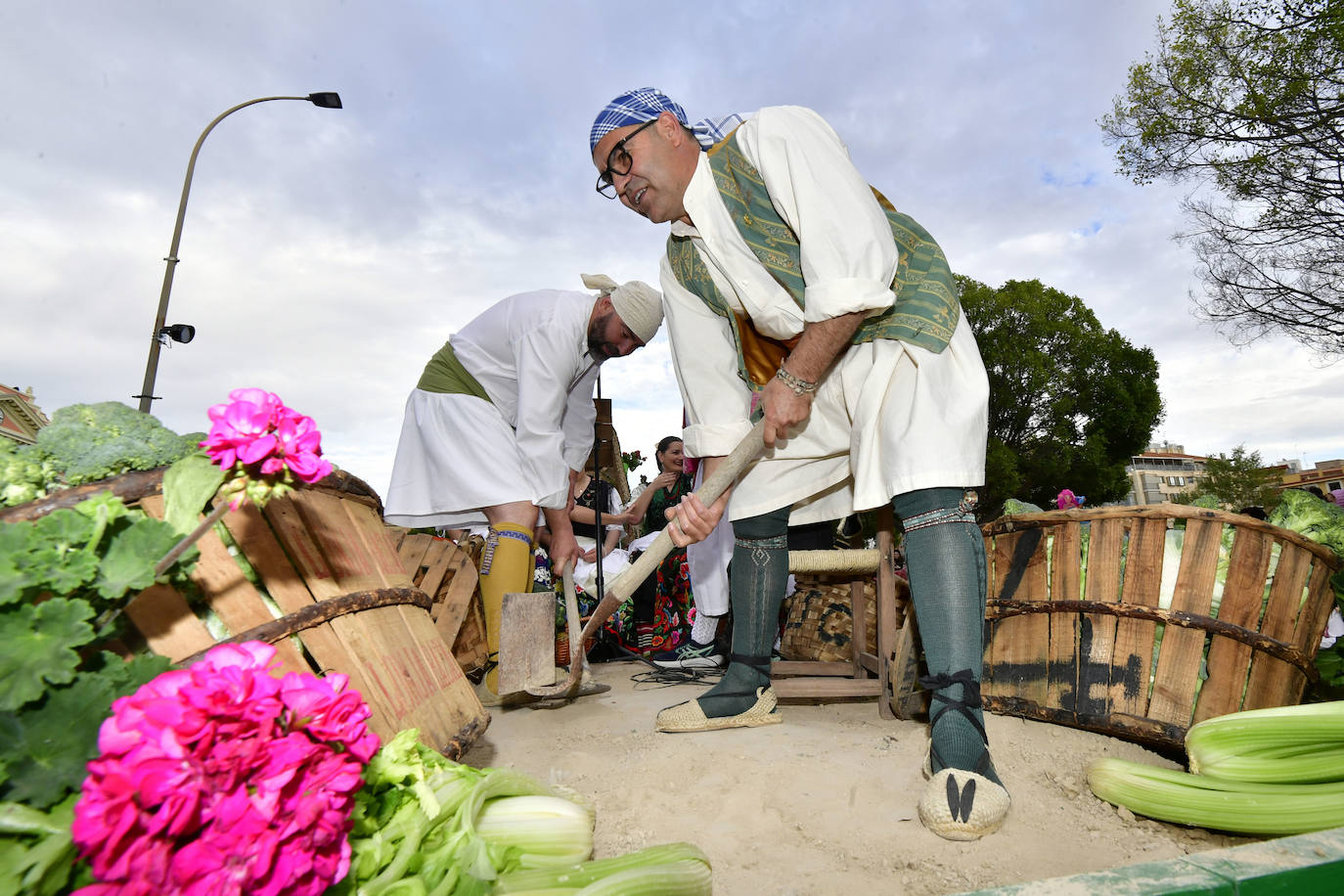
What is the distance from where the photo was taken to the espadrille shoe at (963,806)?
1827 mm

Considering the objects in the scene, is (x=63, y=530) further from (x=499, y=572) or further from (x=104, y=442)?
(x=499, y=572)

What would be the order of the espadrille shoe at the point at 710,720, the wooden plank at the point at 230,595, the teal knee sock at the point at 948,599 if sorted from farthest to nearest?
the espadrille shoe at the point at 710,720 < the teal knee sock at the point at 948,599 < the wooden plank at the point at 230,595

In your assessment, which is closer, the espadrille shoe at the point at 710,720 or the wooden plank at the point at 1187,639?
the wooden plank at the point at 1187,639

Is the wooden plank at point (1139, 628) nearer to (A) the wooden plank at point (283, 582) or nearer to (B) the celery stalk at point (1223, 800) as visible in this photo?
(B) the celery stalk at point (1223, 800)

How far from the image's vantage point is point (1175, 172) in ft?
47.2

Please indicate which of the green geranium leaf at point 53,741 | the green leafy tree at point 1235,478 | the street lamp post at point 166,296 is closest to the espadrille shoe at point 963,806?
the green geranium leaf at point 53,741

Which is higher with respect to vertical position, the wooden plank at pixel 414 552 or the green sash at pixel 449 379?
the green sash at pixel 449 379

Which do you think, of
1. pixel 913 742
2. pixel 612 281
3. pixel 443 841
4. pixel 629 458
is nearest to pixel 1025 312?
pixel 629 458

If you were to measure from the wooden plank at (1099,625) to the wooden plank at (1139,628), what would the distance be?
2cm

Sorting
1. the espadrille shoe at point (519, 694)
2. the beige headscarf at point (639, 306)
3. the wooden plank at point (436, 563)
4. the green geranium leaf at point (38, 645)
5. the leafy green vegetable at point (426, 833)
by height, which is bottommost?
the espadrille shoe at point (519, 694)

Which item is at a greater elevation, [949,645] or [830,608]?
[949,645]

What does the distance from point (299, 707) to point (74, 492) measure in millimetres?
652

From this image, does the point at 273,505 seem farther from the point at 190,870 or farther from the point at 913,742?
the point at 913,742

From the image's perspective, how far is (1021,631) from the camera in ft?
8.95
